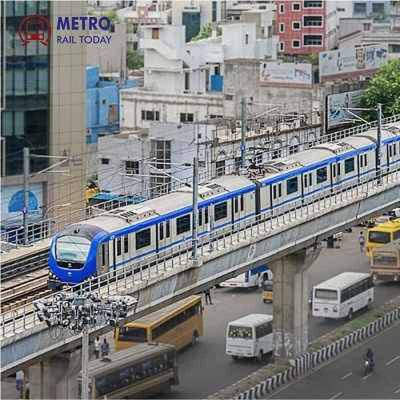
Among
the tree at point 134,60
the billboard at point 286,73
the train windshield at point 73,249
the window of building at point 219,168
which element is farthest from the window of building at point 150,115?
the train windshield at point 73,249

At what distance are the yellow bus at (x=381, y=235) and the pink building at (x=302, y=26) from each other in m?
45.5

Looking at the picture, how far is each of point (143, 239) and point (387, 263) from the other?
21776mm

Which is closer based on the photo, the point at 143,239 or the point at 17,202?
the point at 143,239

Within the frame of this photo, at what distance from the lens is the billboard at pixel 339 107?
66750 millimetres

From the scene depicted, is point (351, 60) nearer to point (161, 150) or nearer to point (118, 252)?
point (161, 150)

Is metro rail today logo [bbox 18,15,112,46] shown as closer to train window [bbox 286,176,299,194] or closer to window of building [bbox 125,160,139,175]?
window of building [bbox 125,160,139,175]

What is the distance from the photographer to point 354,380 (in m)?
44.2

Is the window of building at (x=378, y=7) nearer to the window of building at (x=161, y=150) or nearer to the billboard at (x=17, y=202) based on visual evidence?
the window of building at (x=161, y=150)

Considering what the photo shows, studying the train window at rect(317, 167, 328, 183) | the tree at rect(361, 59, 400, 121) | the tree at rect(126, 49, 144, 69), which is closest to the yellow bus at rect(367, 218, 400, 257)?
the tree at rect(361, 59, 400, 121)

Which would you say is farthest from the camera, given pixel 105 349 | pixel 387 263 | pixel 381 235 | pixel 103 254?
pixel 381 235

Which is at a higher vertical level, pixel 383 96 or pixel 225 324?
pixel 383 96

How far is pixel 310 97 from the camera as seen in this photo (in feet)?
237

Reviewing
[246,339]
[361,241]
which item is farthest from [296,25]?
[246,339]

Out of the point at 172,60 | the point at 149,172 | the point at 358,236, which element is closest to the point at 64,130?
the point at 149,172
